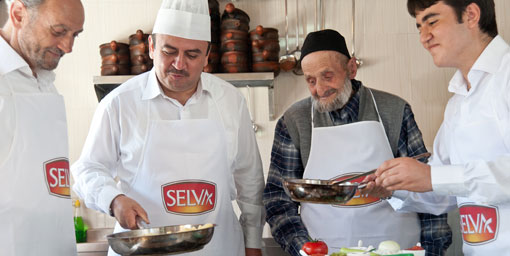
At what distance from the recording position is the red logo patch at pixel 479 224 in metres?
1.72

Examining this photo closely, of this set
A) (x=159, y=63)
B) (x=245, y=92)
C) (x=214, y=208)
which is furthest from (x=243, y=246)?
(x=245, y=92)

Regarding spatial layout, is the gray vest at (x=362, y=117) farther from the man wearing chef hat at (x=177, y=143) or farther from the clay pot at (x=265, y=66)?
the clay pot at (x=265, y=66)

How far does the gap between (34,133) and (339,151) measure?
1.19 meters

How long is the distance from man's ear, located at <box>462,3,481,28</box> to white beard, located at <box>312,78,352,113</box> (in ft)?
2.18

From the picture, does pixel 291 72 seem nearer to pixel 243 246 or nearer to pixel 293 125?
pixel 293 125

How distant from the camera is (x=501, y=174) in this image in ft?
5.39

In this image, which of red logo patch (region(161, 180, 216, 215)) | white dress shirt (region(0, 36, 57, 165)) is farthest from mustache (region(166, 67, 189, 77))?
white dress shirt (region(0, 36, 57, 165))

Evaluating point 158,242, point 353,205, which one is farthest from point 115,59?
point 158,242

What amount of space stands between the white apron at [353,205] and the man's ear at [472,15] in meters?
0.63

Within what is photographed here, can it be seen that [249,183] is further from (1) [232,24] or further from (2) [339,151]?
(1) [232,24]

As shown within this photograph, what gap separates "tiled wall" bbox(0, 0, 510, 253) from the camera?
3643 millimetres

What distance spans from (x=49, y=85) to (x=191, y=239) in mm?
728

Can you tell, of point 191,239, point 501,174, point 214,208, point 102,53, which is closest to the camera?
point 191,239

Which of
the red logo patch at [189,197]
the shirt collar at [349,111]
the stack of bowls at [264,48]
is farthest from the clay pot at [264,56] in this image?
the red logo patch at [189,197]
